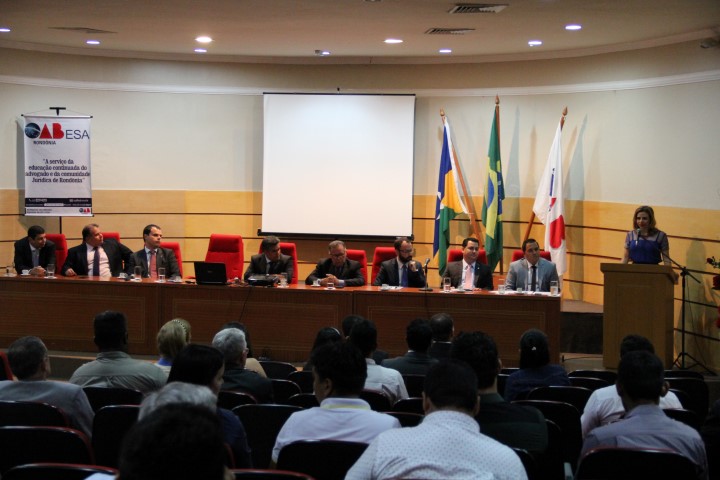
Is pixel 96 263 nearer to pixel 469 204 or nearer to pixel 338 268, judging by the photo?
pixel 338 268

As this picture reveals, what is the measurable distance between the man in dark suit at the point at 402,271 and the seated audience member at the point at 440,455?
6.04 metres

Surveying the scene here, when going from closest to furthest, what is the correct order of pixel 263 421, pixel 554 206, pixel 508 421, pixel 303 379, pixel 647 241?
pixel 508 421 < pixel 263 421 < pixel 303 379 < pixel 647 241 < pixel 554 206

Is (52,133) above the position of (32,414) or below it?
above

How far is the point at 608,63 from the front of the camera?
1023 cm

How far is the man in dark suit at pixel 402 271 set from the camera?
845 centimetres

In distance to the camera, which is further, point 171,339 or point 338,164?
point 338,164

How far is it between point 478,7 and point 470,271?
246 cm

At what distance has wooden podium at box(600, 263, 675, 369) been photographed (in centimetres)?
741

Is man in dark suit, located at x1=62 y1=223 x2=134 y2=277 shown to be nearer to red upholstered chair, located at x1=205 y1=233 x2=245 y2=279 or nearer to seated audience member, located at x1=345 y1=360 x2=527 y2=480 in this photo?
red upholstered chair, located at x1=205 y1=233 x2=245 y2=279

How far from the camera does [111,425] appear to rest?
133 inches

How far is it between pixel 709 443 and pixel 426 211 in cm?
829

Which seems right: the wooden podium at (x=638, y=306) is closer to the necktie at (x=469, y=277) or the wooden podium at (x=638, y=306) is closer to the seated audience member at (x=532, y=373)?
the necktie at (x=469, y=277)

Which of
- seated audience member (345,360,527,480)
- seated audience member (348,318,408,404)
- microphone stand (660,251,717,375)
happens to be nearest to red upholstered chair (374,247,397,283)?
microphone stand (660,251,717,375)

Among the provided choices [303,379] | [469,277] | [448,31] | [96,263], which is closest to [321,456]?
[303,379]
